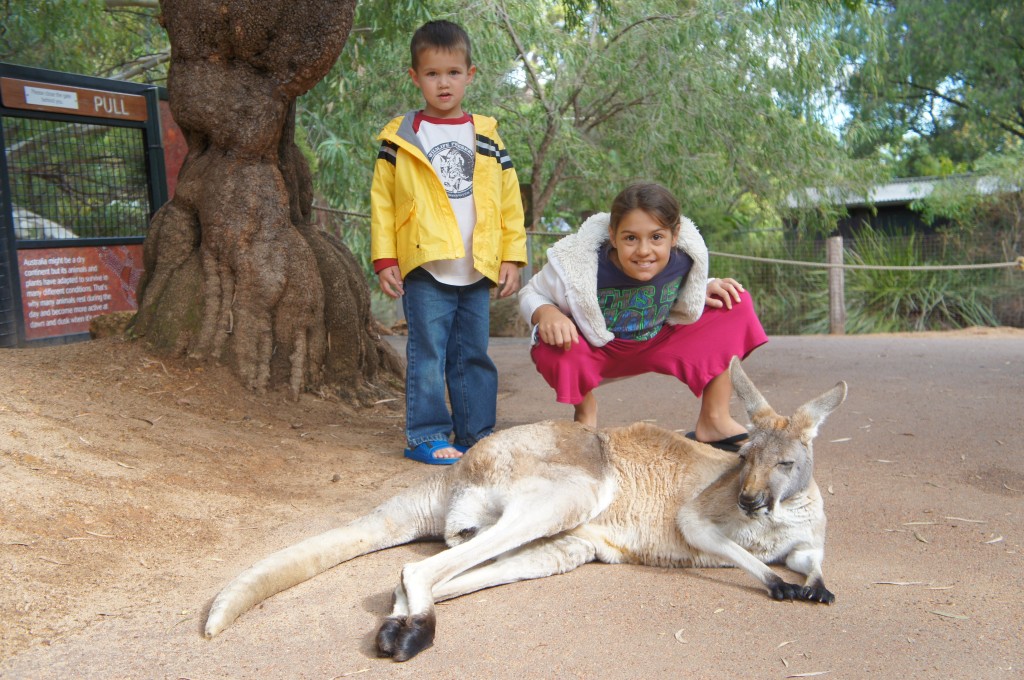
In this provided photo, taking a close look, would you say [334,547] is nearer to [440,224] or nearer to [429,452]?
[429,452]

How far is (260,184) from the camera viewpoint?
500 centimetres

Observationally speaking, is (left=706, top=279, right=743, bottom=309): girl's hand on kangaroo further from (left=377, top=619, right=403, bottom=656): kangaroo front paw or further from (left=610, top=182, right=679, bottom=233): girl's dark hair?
(left=377, top=619, right=403, bottom=656): kangaroo front paw

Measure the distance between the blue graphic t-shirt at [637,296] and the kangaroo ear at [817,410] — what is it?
3.86 ft

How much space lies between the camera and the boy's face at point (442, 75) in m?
3.91

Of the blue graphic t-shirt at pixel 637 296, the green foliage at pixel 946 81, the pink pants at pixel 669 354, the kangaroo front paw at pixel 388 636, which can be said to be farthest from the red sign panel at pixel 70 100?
the green foliage at pixel 946 81

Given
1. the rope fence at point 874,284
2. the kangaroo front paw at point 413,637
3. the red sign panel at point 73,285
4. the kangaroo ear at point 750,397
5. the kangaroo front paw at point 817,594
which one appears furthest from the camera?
the rope fence at point 874,284

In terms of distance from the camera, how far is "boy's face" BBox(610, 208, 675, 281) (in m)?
3.69

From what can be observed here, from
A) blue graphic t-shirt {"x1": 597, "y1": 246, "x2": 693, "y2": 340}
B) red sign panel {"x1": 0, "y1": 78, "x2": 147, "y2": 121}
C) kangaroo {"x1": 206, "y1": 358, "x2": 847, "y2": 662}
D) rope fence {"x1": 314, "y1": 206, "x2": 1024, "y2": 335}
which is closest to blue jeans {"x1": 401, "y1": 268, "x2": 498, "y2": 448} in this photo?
blue graphic t-shirt {"x1": 597, "y1": 246, "x2": 693, "y2": 340}

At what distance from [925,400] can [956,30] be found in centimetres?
1330

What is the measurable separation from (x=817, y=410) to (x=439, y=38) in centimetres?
228

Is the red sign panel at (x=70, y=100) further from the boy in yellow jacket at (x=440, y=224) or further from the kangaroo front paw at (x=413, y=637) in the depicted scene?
the kangaroo front paw at (x=413, y=637)

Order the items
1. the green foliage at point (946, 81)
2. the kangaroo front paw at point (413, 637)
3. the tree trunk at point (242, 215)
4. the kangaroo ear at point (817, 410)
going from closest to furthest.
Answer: the kangaroo front paw at point (413, 637) → the kangaroo ear at point (817, 410) → the tree trunk at point (242, 215) → the green foliage at point (946, 81)

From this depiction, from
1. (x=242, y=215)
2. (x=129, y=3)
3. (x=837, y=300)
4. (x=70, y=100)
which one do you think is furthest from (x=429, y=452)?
(x=129, y=3)

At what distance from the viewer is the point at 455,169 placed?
160 inches
